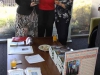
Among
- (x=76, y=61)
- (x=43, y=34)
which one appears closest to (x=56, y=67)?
(x=76, y=61)

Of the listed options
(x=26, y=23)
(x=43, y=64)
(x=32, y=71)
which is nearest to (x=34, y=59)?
(x=43, y=64)

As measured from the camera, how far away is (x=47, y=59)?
1711mm

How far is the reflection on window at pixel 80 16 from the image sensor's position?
3416 millimetres

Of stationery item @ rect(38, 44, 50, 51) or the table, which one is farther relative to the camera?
stationery item @ rect(38, 44, 50, 51)

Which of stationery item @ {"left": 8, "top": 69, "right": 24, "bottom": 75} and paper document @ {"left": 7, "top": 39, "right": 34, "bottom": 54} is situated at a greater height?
paper document @ {"left": 7, "top": 39, "right": 34, "bottom": 54}

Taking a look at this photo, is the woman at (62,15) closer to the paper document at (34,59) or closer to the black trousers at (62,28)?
the black trousers at (62,28)

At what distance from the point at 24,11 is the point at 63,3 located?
0.60 metres

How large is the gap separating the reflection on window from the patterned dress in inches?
42.1

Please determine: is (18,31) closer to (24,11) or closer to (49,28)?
(24,11)

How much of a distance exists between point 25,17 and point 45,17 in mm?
308

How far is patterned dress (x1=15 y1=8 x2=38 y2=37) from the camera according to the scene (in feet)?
8.53

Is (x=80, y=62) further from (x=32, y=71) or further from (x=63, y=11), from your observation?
(x=63, y=11)

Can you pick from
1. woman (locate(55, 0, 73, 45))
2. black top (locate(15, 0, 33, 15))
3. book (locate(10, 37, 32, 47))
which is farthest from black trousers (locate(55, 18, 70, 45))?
book (locate(10, 37, 32, 47))

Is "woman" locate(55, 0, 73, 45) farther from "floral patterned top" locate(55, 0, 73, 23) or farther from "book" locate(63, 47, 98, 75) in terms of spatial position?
"book" locate(63, 47, 98, 75)
